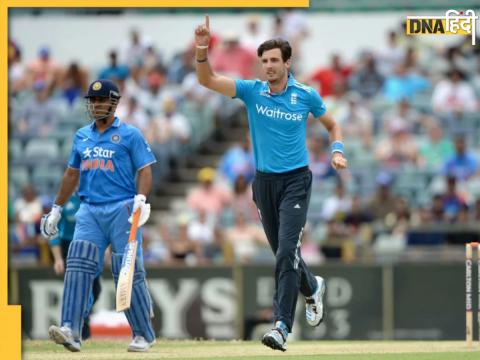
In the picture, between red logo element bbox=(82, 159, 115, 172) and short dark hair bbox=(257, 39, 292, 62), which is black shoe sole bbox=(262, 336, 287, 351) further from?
short dark hair bbox=(257, 39, 292, 62)

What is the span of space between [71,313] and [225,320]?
7853mm

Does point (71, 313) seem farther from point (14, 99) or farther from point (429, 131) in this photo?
point (14, 99)

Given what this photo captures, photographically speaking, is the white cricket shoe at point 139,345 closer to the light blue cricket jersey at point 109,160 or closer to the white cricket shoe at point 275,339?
the light blue cricket jersey at point 109,160

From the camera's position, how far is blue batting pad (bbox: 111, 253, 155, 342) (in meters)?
12.6

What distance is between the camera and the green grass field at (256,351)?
39.8 feet

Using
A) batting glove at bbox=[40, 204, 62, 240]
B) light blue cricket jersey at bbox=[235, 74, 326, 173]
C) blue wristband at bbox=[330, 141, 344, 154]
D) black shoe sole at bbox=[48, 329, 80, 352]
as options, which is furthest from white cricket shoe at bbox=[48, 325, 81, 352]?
blue wristband at bbox=[330, 141, 344, 154]

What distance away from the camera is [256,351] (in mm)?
12766

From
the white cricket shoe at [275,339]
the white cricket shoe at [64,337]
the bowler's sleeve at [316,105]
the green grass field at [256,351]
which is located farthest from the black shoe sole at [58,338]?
the bowler's sleeve at [316,105]

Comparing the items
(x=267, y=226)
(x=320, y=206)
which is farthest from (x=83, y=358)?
(x=320, y=206)

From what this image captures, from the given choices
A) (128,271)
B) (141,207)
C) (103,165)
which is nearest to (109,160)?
(103,165)

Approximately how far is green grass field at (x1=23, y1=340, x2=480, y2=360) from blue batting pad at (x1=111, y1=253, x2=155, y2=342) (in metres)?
0.23

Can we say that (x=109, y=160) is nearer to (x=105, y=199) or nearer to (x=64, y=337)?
(x=105, y=199)

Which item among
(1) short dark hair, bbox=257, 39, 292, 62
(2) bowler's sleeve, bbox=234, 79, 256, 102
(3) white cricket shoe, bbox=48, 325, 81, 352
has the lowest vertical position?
(3) white cricket shoe, bbox=48, 325, 81, 352

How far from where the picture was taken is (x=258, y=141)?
1233 cm
